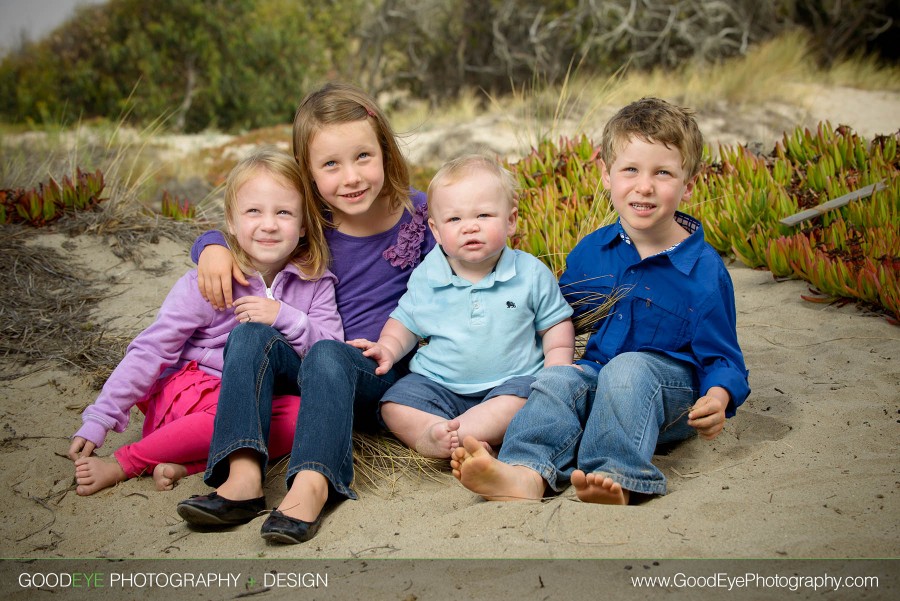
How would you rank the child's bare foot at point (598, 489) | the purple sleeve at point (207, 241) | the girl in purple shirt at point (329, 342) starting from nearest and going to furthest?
the child's bare foot at point (598, 489), the girl in purple shirt at point (329, 342), the purple sleeve at point (207, 241)

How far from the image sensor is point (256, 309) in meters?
3.12

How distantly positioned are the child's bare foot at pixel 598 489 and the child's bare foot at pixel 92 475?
1.88 m

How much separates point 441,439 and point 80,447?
4.64ft

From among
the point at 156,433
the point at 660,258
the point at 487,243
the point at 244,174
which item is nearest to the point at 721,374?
the point at 660,258

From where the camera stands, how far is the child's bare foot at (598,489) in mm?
2502

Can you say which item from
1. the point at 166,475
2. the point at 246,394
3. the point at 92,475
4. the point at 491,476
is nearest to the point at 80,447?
the point at 92,475

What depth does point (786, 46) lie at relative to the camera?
35.5 feet

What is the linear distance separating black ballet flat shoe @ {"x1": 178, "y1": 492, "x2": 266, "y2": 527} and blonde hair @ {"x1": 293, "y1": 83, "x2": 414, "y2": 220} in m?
1.34

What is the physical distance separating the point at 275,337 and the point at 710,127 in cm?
781

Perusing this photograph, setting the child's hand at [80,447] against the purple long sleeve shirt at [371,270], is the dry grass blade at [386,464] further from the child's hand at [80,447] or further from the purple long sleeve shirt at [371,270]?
the child's hand at [80,447]

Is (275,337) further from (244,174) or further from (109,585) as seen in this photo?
(109,585)

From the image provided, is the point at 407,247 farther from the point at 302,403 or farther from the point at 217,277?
the point at 302,403

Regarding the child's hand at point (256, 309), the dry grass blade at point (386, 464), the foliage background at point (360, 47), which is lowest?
the dry grass blade at point (386, 464)

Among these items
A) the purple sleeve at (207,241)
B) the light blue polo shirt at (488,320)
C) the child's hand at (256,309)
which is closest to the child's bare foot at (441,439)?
the light blue polo shirt at (488,320)
